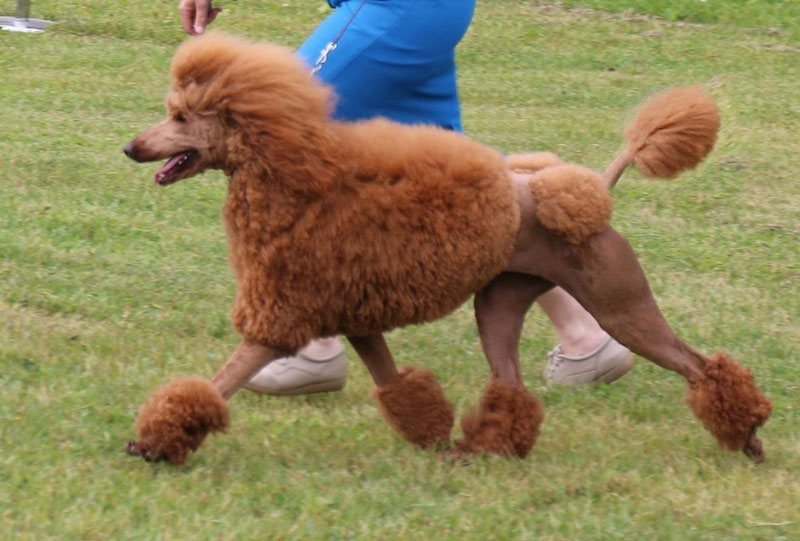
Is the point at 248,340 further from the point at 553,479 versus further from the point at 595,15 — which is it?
the point at 595,15

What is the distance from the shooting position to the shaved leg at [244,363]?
134 inches

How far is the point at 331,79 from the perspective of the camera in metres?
3.72

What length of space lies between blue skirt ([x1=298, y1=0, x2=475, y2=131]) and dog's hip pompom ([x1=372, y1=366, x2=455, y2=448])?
0.82 metres

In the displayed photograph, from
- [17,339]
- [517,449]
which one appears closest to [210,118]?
[517,449]

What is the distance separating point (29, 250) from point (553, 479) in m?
2.96

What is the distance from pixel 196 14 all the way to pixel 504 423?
1.55 m

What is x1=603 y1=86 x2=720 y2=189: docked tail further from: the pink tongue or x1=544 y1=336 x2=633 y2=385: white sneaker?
the pink tongue

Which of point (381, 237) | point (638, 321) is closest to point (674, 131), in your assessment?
point (638, 321)

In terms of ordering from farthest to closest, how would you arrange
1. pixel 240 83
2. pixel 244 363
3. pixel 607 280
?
pixel 607 280, pixel 244 363, pixel 240 83

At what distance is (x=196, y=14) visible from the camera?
3854 millimetres

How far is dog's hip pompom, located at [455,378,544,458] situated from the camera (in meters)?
3.64

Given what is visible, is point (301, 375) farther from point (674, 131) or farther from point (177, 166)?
point (674, 131)

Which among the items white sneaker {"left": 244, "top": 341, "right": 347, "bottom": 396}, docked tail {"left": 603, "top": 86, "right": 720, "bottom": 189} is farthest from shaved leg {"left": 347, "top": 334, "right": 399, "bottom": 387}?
docked tail {"left": 603, "top": 86, "right": 720, "bottom": 189}

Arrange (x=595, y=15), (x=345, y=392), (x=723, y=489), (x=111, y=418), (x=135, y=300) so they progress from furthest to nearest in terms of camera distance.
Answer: (x=595, y=15) → (x=135, y=300) → (x=345, y=392) → (x=111, y=418) → (x=723, y=489)
